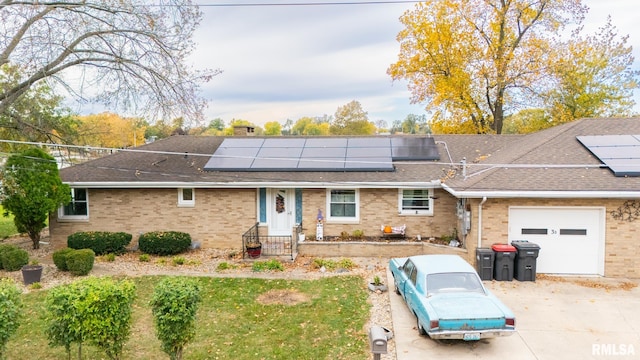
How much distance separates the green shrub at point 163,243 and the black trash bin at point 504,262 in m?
10.5

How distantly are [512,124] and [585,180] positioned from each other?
45650 mm

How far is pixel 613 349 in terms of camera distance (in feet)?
25.7

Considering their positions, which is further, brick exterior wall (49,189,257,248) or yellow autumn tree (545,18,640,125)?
yellow autumn tree (545,18,640,125)

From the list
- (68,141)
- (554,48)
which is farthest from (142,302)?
(554,48)

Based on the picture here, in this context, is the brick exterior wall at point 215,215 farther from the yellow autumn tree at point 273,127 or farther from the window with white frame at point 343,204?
the yellow autumn tree at point 273,127

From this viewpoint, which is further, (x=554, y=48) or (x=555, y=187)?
(x=554, y=48)

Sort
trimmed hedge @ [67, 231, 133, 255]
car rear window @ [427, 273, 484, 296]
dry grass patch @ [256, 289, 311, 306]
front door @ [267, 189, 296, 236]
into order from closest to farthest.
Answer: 1. car rear window @ [427, 273, 484, 296]
2. dry grass patch @ [256, 289, 311, 306]
3. trimmed hedge @ [67, 231, 133, 255]
4. front door @ [267, 189, 296, 236]

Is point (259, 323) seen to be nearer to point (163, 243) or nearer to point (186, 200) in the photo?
point (163, 243)

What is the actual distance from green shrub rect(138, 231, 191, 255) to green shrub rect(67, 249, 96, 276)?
2411 mm

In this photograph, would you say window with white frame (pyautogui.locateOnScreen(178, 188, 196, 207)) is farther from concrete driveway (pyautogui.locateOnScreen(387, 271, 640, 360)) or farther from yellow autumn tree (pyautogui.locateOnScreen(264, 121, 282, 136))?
yellow autumn tree (pyautogui.locateOnScreen(264, 121, 282, 136))

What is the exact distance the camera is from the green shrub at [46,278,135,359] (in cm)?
666

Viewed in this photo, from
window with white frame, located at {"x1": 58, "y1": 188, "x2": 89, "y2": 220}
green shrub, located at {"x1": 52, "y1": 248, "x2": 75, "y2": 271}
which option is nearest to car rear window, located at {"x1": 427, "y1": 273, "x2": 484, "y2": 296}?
green shrub, located at {"x1": 52, "y1": 248, "x2": 75, "y2": 271}

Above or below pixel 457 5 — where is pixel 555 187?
below

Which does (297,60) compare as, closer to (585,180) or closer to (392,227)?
(392,227)
